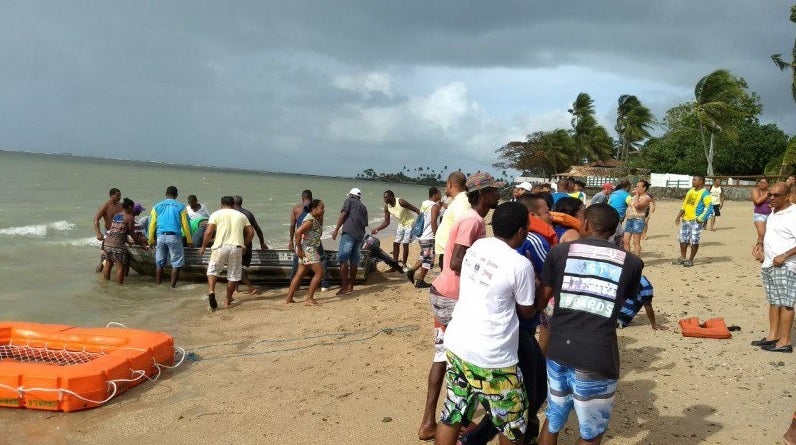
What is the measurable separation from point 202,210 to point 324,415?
7.58 m

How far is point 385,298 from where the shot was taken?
934 centimetres

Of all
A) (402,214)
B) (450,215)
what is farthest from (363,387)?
(402,214)

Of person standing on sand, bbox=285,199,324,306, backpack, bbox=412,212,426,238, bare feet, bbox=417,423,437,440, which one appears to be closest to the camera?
bare feet, bbox=417,423,437,440

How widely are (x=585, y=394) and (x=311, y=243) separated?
6167mm

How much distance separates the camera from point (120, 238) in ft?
34.1

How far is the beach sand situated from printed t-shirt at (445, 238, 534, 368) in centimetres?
147

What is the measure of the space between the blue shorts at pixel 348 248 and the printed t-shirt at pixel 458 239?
5.58 metres

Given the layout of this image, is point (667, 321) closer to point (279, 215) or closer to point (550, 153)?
point (279, 215)

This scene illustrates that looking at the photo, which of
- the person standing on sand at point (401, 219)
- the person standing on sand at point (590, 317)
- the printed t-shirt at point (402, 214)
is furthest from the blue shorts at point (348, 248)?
the person standing on sand at point (590, 317)

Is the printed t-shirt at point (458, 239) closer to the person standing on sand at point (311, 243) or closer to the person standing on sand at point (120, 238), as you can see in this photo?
the person standing on sand at point (311, 243)

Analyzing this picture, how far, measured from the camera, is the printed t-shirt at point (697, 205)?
10312mm

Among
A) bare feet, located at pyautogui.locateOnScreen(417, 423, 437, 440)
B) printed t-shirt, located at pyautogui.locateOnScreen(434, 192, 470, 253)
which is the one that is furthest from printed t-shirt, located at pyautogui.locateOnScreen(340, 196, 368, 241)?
bare feet, located at pyautogui.locateOnScreen(417, 423, 437, 440)

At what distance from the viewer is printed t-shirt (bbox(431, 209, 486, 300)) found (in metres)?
3.95

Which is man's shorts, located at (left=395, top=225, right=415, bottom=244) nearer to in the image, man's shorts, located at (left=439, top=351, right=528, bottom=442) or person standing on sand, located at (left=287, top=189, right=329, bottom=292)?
person standing on sand, located at (left=287, top=189, right=329, bottom=292)
